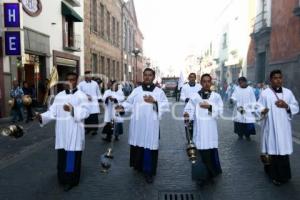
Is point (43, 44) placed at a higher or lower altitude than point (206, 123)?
higher

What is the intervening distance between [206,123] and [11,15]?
1075 centimetres

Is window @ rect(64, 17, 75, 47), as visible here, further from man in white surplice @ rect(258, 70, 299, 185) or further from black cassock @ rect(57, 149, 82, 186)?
man in white surplice @ rect(258, 70, 299, 185)

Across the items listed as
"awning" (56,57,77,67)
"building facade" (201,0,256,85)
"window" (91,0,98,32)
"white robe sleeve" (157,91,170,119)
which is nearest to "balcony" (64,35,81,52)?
"awning" (56,57,77,67)

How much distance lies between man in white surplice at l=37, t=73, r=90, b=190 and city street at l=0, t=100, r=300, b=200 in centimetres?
26

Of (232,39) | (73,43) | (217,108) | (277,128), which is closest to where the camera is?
(277,128)

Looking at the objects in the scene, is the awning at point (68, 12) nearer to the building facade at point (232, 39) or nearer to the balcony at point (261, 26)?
the balcony at point (261, 26)

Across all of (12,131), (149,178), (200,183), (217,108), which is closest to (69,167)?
(12,131)

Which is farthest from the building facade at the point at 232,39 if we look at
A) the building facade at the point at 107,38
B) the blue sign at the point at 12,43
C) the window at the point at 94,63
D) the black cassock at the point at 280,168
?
the black cassock at the point at 280,168

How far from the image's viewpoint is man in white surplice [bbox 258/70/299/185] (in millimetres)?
6129

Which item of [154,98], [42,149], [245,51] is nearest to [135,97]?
[154,98]

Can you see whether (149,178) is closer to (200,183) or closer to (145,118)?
(200,183)

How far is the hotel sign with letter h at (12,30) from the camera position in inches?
562

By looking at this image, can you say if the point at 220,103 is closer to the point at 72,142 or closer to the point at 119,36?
the point at 72,142

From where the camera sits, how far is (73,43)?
73.9 ft
